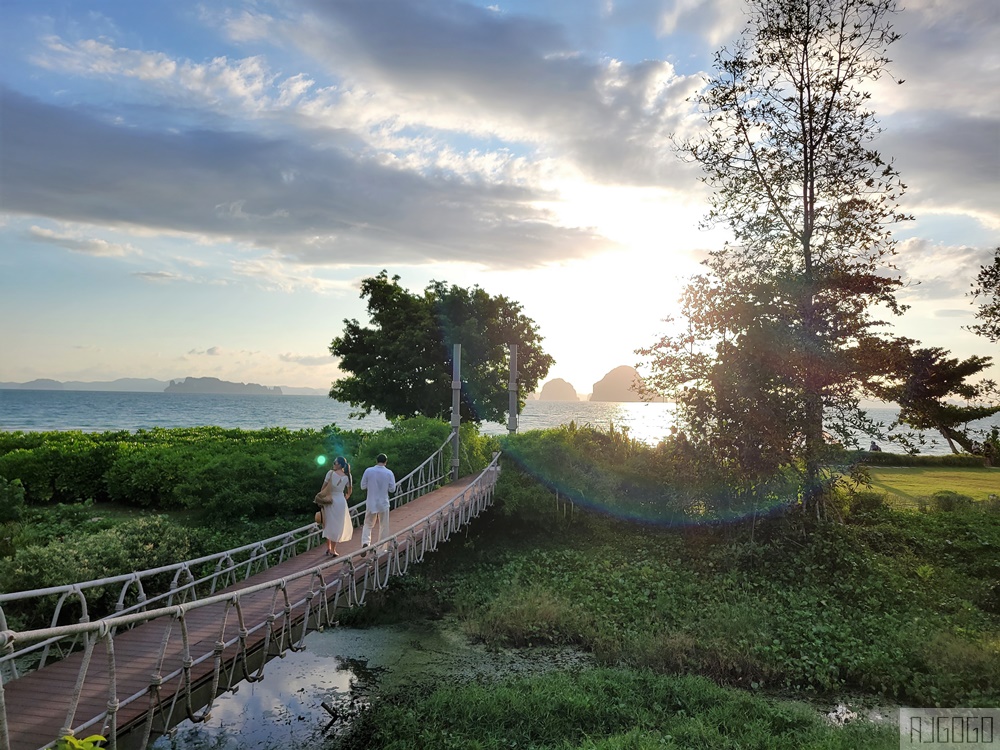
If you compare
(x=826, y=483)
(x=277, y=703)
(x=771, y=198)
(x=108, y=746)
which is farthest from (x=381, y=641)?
(x=771, y=198)

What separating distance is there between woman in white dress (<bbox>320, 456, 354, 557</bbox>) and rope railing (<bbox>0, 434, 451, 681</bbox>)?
37 cm

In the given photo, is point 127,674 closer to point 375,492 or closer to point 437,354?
point 375,492

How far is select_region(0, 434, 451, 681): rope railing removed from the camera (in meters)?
6.95

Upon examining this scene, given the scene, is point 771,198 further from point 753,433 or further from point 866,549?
point 866,549

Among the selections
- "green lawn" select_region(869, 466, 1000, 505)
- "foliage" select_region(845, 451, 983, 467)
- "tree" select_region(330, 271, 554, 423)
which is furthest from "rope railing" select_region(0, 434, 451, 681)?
"foliage" select_region(845, 451, 983, 467)

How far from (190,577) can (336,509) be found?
2935 mm

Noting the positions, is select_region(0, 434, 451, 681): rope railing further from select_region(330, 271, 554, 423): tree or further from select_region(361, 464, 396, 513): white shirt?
select_region(330, 271, 554, 423): tree

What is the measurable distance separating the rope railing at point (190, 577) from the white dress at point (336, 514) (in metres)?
0.36

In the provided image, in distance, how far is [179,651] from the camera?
7609 mm

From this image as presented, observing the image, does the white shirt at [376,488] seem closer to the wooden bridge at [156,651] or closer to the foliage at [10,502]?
the wooden bridge at [156,651]

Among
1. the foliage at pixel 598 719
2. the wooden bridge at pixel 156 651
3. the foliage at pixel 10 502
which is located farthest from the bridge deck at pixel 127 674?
the foliage at pixel 10 502

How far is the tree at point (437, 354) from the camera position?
29734mm

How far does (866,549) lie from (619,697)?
837 centimetres

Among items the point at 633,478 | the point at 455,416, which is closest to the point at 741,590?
the point at 633,478
